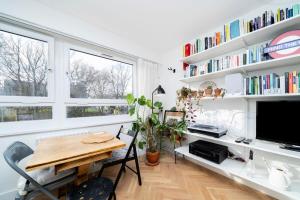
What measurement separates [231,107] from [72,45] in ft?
8.91

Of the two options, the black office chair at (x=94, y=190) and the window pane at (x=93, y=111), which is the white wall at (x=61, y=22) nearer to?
the window pane at (x=93, y=111)

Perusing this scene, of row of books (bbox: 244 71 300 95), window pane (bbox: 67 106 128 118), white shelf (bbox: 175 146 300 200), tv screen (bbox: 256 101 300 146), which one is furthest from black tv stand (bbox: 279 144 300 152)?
window pane (bbox: 67 106 128 118)

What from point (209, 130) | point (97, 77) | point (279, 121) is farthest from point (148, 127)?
point (279, 121)

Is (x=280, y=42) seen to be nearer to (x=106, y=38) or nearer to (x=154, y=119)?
(x=154, y=119)

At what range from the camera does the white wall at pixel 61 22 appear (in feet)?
4.84

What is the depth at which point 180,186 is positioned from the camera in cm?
171

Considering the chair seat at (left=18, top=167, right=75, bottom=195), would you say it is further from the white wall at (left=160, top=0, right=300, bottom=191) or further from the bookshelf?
the white wall at (left=160, top=0, right=300, bottom=191)

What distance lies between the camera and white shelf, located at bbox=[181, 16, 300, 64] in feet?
4.32

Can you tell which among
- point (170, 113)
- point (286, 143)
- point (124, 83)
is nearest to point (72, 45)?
point (124, 83)

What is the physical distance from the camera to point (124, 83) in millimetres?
2703

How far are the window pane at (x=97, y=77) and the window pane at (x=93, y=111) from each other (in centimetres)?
20

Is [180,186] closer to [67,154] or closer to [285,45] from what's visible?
[67,154]

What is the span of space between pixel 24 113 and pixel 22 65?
65 cm

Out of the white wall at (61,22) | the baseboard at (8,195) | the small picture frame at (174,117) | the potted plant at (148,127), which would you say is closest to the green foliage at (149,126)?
the potted plant at (148,127)
